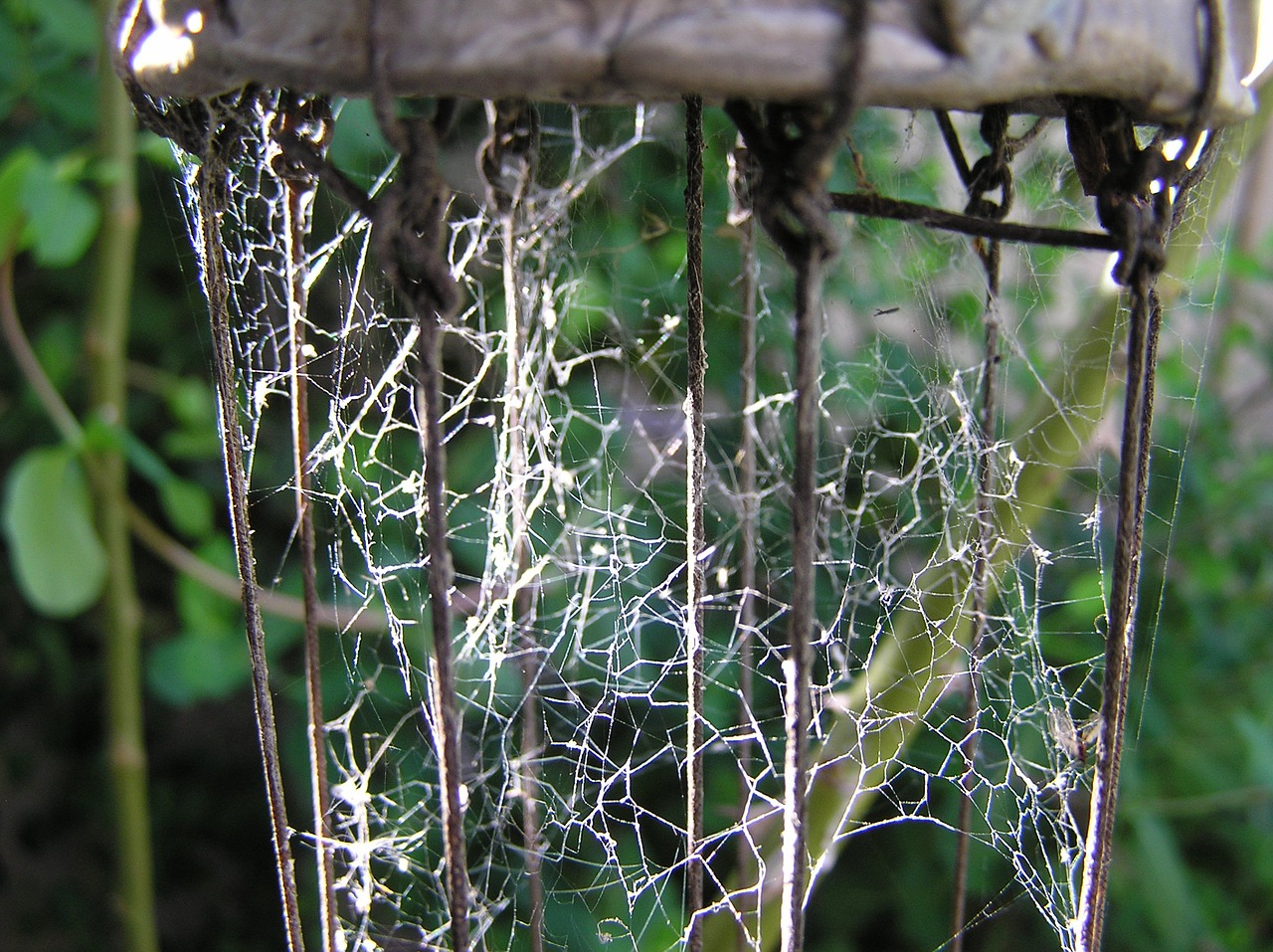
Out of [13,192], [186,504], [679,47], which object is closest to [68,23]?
[13,192]

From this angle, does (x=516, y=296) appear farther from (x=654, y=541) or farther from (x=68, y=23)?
(x=68, y=23)

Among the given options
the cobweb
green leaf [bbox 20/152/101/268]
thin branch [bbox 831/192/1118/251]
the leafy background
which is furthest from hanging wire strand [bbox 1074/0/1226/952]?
green leaf [bbox 20/152/101/268]

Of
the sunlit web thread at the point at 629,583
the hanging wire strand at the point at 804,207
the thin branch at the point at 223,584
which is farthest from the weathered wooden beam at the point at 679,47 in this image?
the thin branch at the point at 223,584

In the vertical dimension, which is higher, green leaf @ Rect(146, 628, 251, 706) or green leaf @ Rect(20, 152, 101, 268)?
green leaf @ Rect(20, 152, 101, 268)

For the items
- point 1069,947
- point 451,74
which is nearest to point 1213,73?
point 451,74

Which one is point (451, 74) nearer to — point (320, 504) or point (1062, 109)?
point (1062, 109)

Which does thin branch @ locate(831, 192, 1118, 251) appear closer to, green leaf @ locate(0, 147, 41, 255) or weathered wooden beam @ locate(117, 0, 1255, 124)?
weathered wooden beam @ locate(117, 0, 1255, 124)
